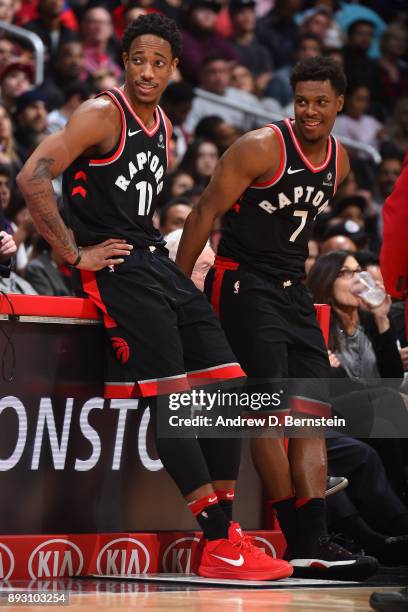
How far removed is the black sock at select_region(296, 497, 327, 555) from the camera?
14.3 ft

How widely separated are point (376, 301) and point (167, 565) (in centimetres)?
210

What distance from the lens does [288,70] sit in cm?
1272

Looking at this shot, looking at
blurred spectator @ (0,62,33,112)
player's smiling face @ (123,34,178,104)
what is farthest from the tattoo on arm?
blurred spectator @ (0,62,33,112)

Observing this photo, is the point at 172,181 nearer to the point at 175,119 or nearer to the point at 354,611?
the point at 175,119

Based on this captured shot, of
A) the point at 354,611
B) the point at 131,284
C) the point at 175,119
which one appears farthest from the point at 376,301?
the point at 175,119

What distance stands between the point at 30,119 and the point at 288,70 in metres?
4.98

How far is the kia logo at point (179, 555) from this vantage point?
442 centimetres

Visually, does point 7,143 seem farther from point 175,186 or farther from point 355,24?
point 355,24

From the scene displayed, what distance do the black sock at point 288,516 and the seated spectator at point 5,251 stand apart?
135 centimetres

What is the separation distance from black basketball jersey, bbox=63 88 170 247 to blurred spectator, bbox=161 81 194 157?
5394 millimetres

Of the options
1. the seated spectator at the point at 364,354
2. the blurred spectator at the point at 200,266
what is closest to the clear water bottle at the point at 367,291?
the seated spectator at the point at 364,354

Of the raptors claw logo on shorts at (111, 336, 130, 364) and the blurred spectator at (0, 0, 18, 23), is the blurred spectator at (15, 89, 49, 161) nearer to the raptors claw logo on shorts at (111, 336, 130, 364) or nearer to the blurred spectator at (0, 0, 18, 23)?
the blurred spectator at (0, 0, 18, 23)

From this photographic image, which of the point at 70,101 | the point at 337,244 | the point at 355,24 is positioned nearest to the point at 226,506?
the point at 337,244

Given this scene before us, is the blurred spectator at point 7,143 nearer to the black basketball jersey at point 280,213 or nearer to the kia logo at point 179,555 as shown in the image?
the black basketball jersey at point 280,213
